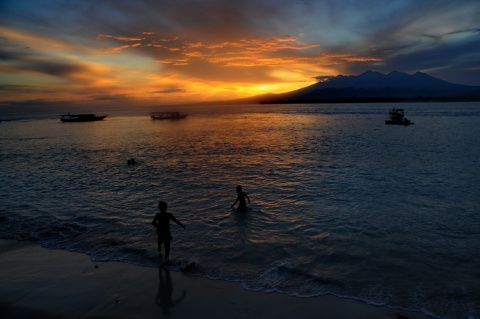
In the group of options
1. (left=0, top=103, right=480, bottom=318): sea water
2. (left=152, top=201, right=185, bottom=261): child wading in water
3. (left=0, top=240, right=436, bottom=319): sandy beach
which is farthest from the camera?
(left=152, top=201, right=185, bottom=261): child wading in water

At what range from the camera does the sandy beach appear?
7.05 m

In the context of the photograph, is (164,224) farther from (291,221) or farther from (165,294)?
(291,221)

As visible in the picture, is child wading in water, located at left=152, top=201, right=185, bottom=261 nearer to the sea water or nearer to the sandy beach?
the sea water

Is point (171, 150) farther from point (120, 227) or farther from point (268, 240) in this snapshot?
point (268, 240)

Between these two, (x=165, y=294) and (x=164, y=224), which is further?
(x=164, y=224)

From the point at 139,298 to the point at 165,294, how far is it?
2.04 ft

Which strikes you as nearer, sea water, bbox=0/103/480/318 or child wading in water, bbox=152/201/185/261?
sea water, bbox=0/103/480/318

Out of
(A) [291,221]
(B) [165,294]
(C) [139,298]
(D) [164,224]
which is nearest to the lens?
(C) [139,298]

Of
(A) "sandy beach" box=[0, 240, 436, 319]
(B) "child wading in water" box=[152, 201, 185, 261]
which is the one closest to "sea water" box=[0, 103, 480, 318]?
(A) "sandy beach" box=[0, 240, 436, 319]

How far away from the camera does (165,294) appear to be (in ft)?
25.8

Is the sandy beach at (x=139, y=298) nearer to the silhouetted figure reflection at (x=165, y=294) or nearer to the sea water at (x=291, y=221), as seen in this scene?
the silhouetted figure reflection at (x=165, y=294)

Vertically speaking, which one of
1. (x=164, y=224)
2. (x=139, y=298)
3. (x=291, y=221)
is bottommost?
(x=291, y=221)

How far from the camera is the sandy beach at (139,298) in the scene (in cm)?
705

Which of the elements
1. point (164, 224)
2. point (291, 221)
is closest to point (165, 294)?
point (164, 224)
